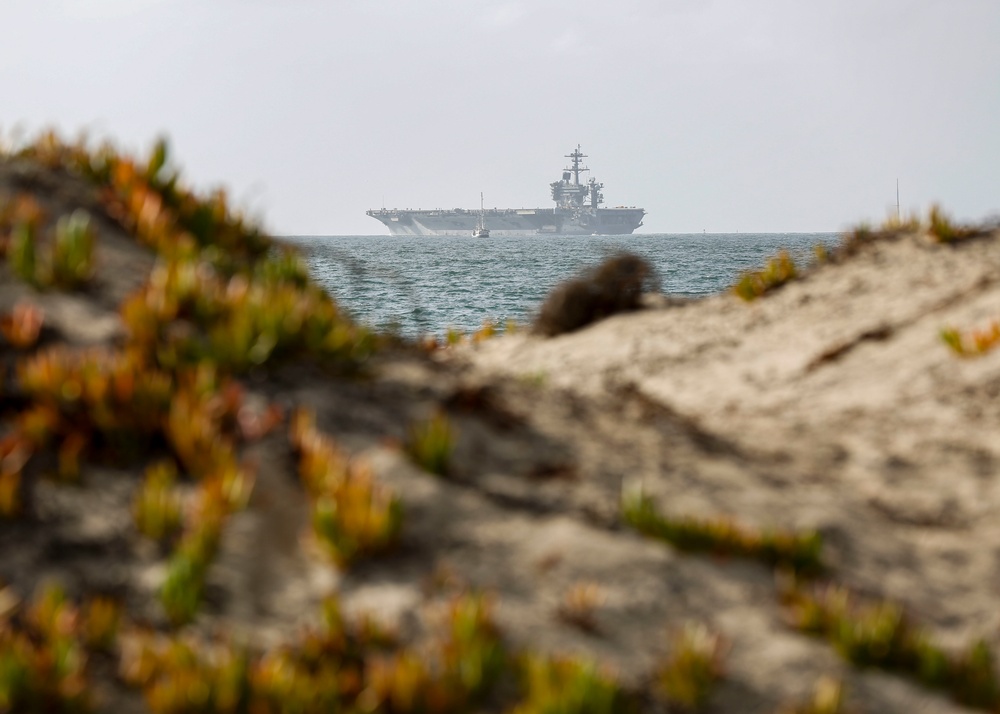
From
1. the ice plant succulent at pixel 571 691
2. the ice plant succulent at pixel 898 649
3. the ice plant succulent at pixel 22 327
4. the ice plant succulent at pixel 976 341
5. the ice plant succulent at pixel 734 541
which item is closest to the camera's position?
the ice plant succulent at pixel 571 691

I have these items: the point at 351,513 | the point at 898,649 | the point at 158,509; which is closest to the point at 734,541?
the point at 898,649

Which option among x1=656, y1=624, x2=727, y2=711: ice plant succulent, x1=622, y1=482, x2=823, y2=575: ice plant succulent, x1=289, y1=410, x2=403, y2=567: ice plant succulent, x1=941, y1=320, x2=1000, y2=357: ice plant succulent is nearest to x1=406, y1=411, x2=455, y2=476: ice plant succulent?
x1=289, y1=410, x2=403, y2=567: ice plant succulent

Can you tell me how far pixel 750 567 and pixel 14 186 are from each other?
5056mm

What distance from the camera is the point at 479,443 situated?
495 centimetres

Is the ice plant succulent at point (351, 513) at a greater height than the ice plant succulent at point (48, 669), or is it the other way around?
the ice plant succulent at point (351, 513)

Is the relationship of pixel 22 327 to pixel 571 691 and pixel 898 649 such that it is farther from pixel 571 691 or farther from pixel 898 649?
pixel 898 649

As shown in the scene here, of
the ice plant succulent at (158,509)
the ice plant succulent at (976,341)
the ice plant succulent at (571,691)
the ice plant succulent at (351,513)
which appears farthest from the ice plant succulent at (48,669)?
the ice plant succulent at (976,341)

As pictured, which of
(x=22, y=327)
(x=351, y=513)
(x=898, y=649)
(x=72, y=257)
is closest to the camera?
(x=898, y=649)

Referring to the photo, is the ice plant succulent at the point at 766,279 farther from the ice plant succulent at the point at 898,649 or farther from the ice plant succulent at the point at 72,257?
the ice plant succulent at the point at 72,257

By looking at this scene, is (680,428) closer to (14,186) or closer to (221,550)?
(221,550)

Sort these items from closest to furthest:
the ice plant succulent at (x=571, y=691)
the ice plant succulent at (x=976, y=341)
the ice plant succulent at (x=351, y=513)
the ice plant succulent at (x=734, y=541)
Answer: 1. the ice plant succulent at (x=571, y=691)
2. the ice plant succulent at (x=351, y=513)
3. the ice plant succulent at (x=734, y=541)
4. the ice plant succulent at (x=976, y=341)

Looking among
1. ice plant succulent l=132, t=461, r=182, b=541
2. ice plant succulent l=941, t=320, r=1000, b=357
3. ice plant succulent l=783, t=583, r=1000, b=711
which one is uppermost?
ice plant succulent l=941, t=320, r=1000, b=357

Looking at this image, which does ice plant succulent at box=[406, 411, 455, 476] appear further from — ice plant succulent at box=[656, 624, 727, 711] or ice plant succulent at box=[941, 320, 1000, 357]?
ice plant succulent at box=[941, 320, 1000, 357]

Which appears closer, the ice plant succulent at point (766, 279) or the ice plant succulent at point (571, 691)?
the ice plant succulent at point (571, 691)
